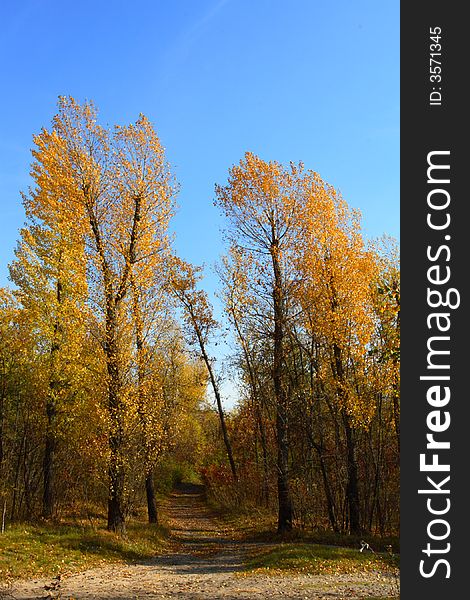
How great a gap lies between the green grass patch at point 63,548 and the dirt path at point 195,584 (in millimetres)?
608

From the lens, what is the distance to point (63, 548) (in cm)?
1290

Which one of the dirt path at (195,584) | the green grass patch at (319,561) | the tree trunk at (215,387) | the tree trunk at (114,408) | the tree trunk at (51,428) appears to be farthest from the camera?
the tree trunk at (215,387)

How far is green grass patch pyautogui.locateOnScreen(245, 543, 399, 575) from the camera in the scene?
11.5m

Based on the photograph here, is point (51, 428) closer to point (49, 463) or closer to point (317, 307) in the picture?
point (49, 463)

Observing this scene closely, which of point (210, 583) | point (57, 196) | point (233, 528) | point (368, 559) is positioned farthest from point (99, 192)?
point (233, 528)

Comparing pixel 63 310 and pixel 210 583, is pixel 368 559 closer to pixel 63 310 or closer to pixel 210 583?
pixel 210 583

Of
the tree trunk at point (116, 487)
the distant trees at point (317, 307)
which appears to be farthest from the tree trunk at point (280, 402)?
the tree trunk at point (116, 487)

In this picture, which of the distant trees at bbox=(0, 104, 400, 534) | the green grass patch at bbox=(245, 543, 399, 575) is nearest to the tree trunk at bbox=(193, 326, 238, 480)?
the distant trees at bbox=(0, 104, 400, 534)

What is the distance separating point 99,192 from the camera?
→ 51.3 ft

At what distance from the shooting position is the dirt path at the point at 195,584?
28.5ft

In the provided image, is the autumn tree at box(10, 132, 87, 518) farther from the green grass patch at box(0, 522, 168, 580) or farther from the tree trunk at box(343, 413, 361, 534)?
the tree trunk at box(343, 413, 361, 534)

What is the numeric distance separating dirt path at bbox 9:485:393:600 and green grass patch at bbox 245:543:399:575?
57 centimetres

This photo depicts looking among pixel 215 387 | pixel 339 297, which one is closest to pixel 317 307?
pixel 339 297

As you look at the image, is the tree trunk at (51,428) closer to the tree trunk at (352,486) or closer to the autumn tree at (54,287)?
the autumn tree at (54,287)
